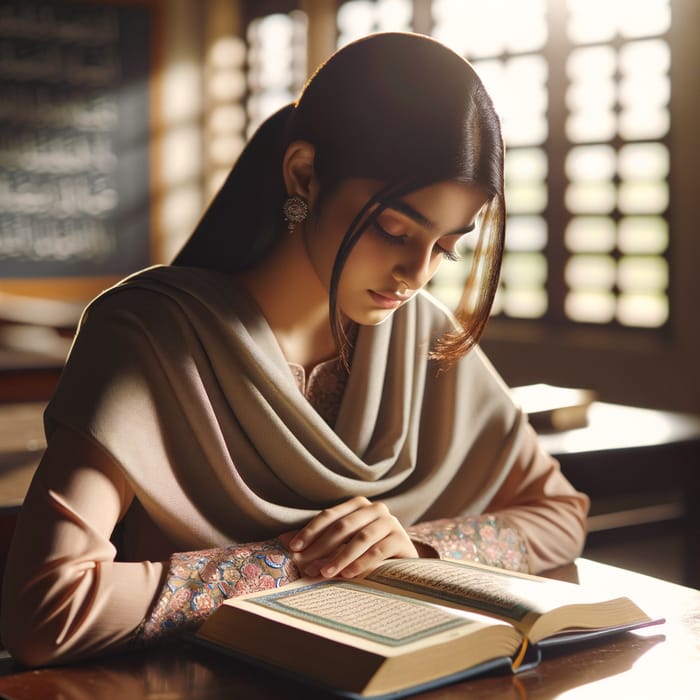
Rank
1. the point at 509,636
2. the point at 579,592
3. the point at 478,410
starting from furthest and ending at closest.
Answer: the point at 478,410, the point at 579,592, the point at 509,636

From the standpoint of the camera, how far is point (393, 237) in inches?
51.1

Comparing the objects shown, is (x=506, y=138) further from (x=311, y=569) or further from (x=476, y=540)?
(x=311, y=569)

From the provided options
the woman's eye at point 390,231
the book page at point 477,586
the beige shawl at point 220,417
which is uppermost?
the woman's eye at point 390,231

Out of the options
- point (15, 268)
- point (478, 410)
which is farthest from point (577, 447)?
point (15, 268)

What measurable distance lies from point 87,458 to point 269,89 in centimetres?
827

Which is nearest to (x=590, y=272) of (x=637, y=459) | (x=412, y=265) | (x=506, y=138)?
(x=506, y=138)

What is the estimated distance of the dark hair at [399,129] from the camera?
1261 mm

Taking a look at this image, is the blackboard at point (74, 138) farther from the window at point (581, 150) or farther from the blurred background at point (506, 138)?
the window at point (581, 150)

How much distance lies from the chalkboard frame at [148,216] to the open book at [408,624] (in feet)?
25.9

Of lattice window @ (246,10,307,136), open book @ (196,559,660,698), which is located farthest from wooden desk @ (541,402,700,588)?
lattice window @ (246,10,307,136)

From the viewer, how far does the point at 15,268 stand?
8.65 metres

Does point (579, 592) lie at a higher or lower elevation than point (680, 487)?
higher

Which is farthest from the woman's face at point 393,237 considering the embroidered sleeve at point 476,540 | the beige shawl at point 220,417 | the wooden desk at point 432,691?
the wooden desk at point 432,691

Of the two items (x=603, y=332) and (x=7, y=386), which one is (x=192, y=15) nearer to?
(x=603, y=332)
